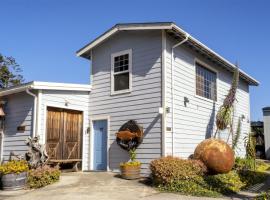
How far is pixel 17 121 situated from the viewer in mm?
13453

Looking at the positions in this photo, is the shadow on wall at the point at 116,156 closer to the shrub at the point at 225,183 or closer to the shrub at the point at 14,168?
the shrub at the point at 225,183

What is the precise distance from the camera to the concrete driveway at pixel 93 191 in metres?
8.85

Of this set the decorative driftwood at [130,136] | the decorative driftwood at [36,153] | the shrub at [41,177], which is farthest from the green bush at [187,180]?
the decorative driftwood at [36,153]

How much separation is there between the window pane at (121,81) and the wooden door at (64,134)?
206 centimetres

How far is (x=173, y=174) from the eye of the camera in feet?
32.9

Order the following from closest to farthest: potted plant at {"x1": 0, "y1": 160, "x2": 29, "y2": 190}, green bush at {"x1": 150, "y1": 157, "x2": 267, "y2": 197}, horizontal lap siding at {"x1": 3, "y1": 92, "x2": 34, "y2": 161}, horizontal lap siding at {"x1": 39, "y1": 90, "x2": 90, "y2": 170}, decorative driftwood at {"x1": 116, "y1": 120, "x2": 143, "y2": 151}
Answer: green bush at {"x1": 150, "y1": 157, "x2": 267, "y2": 197}
potted plant at {"x1": 0, "y1": 160, "x2": 29, "y2": 190}
decorative driftwood at {"x1": 116, "y1": 120, "x2": 143, "y2": 151}
horizontal lap siding at {"x1": 39, "y1": 90, "x2": 90, "y2": 170}
horizontal lap siding at {"x1": 3, "y1": 92, "x2": 34, "y2": 161}

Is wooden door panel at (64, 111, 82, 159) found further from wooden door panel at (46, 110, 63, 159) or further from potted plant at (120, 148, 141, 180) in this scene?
potted plant at (120, 148, 141, 180)

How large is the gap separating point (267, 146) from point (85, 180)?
52.3 feet

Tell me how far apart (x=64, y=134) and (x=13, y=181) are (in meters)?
3.68

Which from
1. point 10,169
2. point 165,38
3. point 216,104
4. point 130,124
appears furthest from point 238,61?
point 10,169

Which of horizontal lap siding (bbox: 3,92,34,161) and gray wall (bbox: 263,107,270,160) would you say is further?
gray wall (bbox: 263,107,270,160)

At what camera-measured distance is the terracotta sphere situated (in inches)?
462

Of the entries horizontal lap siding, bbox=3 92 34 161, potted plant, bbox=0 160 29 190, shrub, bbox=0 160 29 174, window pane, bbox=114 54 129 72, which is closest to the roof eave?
window pane, bbox=114 54 129 72

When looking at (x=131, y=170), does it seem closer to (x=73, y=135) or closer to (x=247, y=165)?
(x=73, y=135)
